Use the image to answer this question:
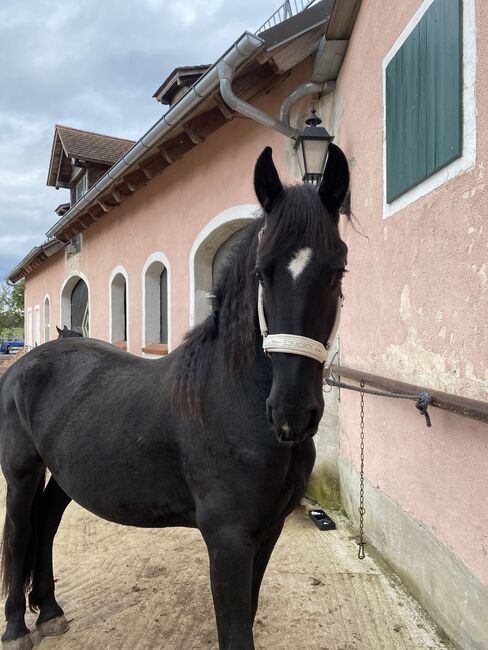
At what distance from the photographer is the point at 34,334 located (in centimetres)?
1912

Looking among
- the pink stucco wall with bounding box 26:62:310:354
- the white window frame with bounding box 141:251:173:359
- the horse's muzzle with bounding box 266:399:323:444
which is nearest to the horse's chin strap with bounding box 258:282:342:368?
the horse's muzzle with bounding box 266:399:323:444

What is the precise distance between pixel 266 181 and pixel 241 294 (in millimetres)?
412

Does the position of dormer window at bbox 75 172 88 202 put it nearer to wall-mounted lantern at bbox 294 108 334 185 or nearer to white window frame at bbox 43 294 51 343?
white window frame at bbox 43 294 51 343

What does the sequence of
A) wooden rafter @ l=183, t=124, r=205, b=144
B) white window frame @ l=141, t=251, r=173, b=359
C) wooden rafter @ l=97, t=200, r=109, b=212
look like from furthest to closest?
wooden rafter @ l=97, t=200, r=109, b=212 → white window frame @ l=141, t=251, r=173, b=359 → wooden rafter @ l=183, t=124, r=205, b=144

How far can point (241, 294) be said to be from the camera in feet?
5.80

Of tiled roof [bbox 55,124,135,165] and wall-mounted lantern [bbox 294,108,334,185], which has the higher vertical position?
tiled roof [bbox 55,124,135,165]

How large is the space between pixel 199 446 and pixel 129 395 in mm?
516

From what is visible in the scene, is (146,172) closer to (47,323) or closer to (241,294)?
(241,294)

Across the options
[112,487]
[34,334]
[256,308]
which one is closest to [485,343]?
[256,308]

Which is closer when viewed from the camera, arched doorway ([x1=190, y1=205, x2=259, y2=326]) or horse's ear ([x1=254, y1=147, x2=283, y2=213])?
horse's ear ([x1=254, y1=147, x2=283, y2=213])

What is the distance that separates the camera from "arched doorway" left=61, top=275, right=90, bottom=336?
13.8 meters

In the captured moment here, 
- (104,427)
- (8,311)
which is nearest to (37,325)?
(104,427)

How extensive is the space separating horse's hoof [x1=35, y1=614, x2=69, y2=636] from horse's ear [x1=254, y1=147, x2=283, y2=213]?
8.35 ft

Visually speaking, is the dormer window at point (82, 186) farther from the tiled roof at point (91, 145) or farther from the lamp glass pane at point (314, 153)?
the lamp glass pane at point (314, 153)
